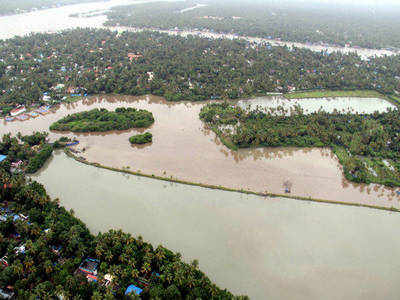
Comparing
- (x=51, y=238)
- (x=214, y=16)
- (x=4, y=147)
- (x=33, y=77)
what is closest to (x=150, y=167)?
(x=51, y=238)

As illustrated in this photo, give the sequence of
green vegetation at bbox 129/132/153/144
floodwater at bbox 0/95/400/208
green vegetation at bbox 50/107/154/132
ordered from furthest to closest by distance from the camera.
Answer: green vegetation at bbox 50/107/154/132
green vegetation at bbox 129/132/153/144
floodwater at bbox 0/95/400/208

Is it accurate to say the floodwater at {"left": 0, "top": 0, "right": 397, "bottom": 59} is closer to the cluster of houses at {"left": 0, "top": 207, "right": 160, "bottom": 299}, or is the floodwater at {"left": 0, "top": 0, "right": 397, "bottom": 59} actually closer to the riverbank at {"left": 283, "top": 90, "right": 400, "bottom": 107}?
the riverbank at {"left": 283, "top": 90, "right": 400, "bottom": 107}

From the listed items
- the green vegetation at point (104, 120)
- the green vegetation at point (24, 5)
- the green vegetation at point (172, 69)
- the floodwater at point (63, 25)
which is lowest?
the green vegetation at point (104, 120)

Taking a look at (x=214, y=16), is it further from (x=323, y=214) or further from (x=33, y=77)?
(x=323, y=214)

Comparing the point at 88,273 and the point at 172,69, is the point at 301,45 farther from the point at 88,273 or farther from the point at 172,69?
the point at 88,273

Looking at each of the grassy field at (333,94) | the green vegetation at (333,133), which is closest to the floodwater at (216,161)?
the green vegetation at (333,133)

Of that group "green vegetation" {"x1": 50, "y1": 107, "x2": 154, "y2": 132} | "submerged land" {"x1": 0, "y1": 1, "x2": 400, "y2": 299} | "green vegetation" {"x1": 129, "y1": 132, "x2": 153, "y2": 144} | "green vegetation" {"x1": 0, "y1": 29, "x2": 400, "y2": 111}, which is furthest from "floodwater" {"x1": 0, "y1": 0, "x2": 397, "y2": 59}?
"green vegetation" {"x1": 129, "y1": 132, "x2": 153, "y2": 144}

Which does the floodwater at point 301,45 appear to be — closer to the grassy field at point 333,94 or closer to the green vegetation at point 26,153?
the grassy field at point 333,94
